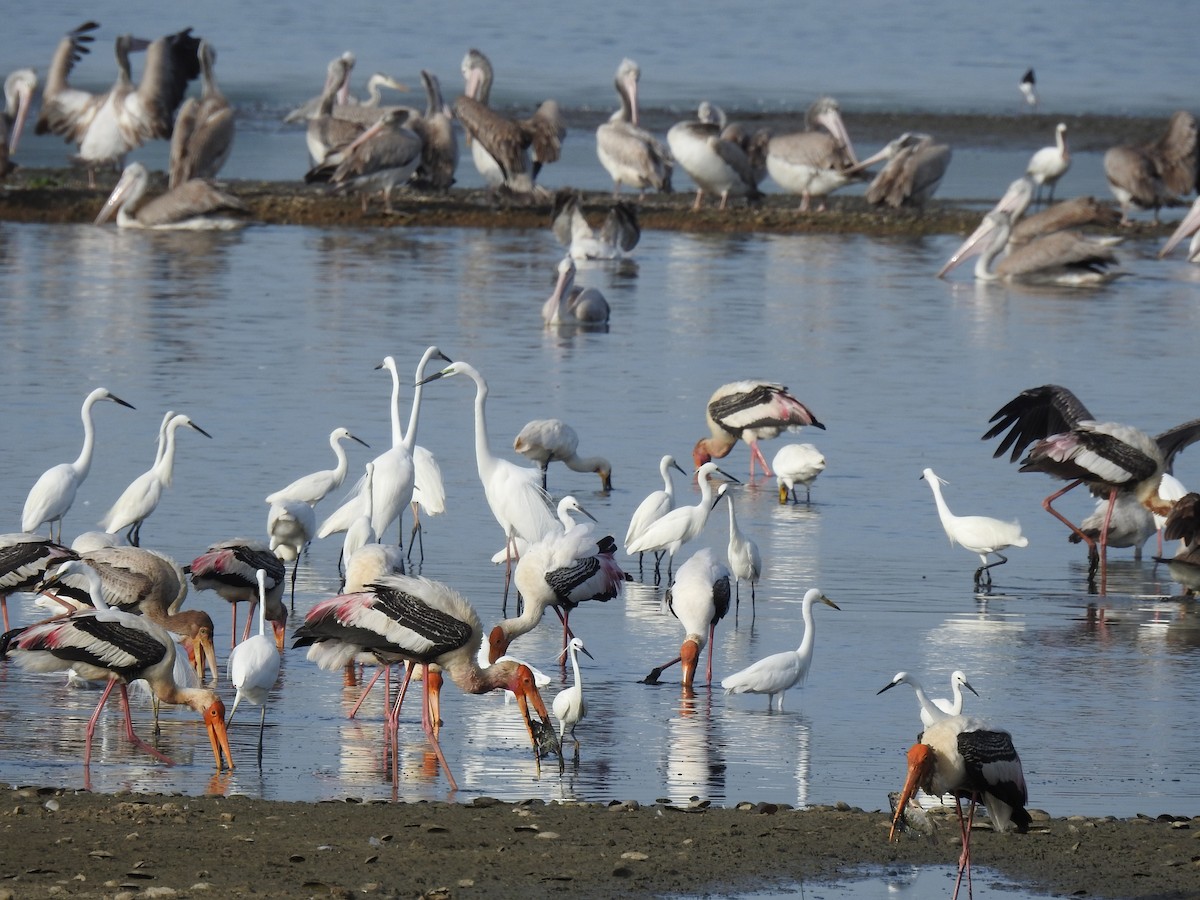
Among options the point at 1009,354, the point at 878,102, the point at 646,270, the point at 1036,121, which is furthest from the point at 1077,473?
the point at 878,102

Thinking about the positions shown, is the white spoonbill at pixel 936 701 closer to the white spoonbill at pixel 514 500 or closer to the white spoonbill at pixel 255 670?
the white spoonbill at pixel 255 670

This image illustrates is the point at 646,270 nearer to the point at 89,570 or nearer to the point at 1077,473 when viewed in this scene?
the point at 1077,473

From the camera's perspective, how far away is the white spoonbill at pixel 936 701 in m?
7.20

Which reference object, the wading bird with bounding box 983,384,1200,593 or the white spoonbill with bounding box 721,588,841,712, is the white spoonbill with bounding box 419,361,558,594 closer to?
the white spoonbill with bounding box 721,588,841,712

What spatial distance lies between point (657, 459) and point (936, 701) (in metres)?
5.19

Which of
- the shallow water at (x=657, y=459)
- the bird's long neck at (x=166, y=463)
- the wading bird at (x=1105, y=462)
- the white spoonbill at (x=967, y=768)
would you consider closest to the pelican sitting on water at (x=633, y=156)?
the shallow water at (x=657, y=459)

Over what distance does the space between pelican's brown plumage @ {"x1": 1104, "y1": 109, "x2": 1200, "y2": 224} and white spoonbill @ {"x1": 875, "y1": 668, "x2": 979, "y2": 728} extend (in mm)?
19224

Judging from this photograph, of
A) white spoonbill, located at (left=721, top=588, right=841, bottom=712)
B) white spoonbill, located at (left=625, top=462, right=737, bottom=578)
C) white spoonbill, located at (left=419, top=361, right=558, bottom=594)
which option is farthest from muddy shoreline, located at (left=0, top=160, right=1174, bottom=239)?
white spoonbill, located at (left=721, top=588, right=841, bottom=712)

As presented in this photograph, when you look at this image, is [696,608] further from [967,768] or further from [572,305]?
[572,305]

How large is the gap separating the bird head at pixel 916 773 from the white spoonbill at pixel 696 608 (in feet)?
7.45

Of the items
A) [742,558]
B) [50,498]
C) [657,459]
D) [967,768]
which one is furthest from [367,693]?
[657,459]

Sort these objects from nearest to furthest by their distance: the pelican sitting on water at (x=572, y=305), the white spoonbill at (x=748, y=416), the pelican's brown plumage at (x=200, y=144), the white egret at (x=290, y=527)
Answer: the white egret at (x=290, y=527) → the white spoonbill at (x=748, y=416) → the pelican sitting on water at (x=572, y=305) → the pelican's brown plumage at (x=200, y=144)

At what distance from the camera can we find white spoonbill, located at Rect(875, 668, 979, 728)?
7199mm

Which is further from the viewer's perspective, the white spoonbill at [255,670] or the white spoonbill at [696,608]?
the white spoonbill at [696,608]
